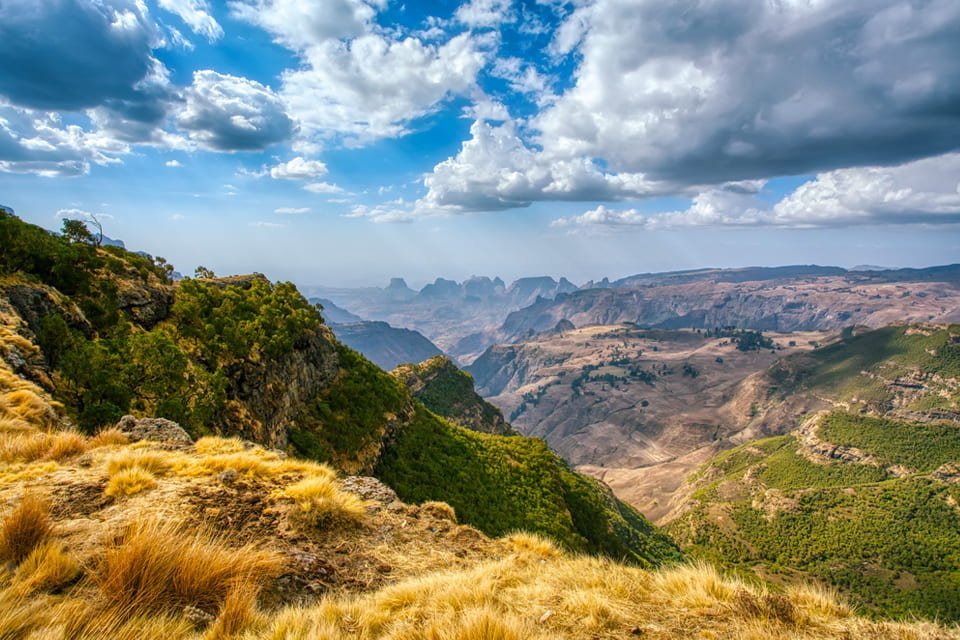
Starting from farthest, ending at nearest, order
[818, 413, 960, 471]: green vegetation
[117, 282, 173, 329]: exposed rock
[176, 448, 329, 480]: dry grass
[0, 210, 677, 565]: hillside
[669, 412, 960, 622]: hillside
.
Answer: [818, 413, 960, 471]: green vegetation
[669, 412, 960, 622]: hillside
[117, 282, 173, 329]: exposed rock
[0, 210, 677, 565]: hillside
[176, 448, 329, 480]: dry grass

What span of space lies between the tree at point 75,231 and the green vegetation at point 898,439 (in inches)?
7023

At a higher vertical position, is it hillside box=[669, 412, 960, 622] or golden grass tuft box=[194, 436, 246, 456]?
golden grass tuft box=[194, 436, 246, 456]

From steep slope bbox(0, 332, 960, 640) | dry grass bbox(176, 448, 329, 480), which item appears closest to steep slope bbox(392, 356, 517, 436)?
dry grass bbox(176, 448, 329, 480)

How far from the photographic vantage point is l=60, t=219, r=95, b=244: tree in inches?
948

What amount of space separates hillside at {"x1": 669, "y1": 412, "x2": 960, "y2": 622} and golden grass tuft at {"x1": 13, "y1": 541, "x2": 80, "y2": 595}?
72.1 metres

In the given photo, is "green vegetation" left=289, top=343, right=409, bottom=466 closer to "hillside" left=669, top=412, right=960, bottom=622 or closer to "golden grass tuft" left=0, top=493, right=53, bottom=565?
"golden grass tuft" left=0, top=493, right=53, bottom=565

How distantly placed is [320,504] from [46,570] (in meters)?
4.30

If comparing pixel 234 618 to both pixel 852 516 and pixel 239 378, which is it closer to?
pixel 239 378

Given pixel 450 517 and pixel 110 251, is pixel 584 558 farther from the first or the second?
pixel 110 251

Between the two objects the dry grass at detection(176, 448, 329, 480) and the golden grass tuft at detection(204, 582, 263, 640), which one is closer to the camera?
the golden grass tuft at detection(204, 582, 263, 640)

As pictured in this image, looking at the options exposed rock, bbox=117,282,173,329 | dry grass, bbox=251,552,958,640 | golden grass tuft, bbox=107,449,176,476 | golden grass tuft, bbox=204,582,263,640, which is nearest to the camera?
golden grass tuft, bbox=204,582,263,640

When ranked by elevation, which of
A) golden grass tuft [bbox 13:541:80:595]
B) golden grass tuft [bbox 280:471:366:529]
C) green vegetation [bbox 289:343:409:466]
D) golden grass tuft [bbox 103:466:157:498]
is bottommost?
green vegetation [bbox 289:343:409:466]

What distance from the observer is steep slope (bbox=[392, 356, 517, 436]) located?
100000 millimetres

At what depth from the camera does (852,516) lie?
86312mm
